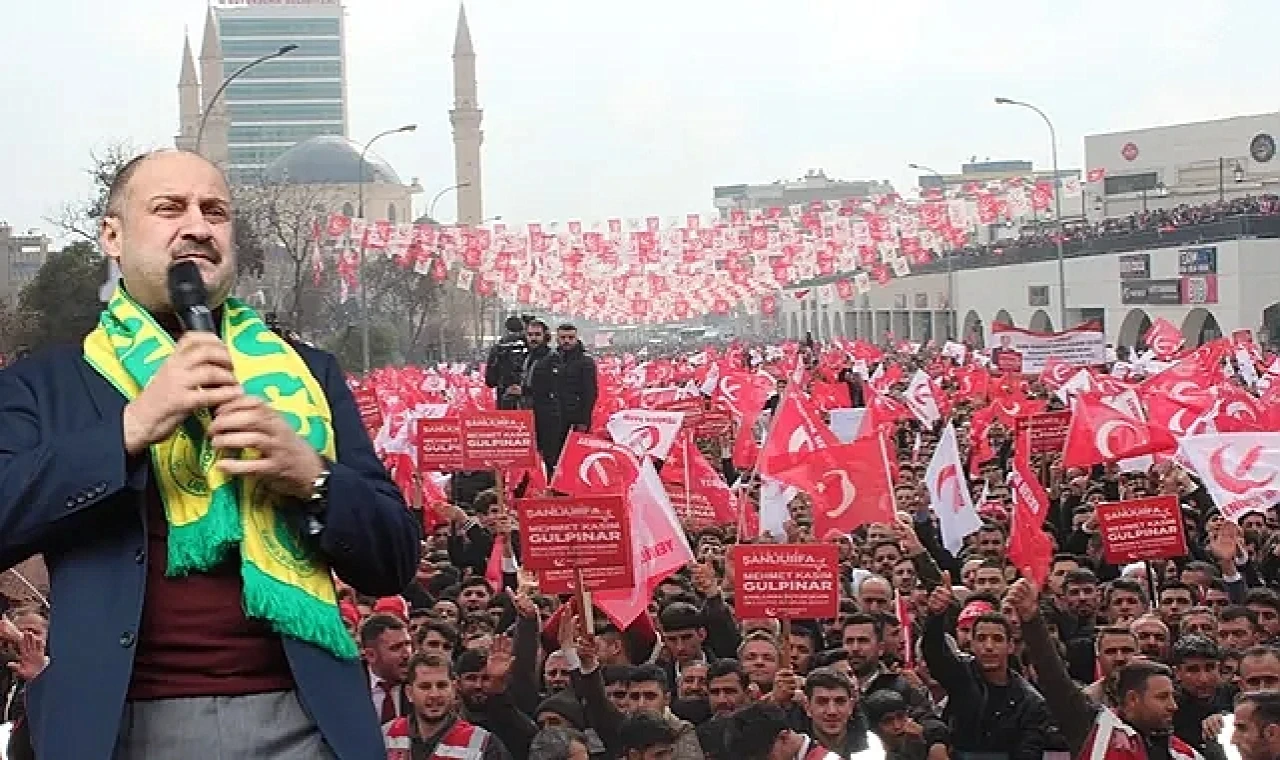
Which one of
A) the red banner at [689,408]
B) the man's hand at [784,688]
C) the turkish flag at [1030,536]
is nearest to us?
the man's hand at [784,688]

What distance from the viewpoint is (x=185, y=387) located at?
2.62 m

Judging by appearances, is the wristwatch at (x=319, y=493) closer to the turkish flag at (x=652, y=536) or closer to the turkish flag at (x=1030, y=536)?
the turkish flag at (x=652, y=536)

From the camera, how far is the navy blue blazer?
270 centimetres

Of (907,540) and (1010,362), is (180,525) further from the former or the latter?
(1010,362)

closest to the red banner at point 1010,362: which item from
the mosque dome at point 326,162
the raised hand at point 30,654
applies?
the raised hand at point 30,654

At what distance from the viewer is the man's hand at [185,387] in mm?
2613

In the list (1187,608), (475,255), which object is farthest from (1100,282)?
(1187,608)

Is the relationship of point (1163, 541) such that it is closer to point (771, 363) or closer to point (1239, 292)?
point (771, 363)

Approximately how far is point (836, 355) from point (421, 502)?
23724 mm

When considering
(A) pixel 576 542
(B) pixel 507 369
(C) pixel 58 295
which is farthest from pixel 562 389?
(C) pixel 58 295

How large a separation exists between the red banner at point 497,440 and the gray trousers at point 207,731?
12.4m

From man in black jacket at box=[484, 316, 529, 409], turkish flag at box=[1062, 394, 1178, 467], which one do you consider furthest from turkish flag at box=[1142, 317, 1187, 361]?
turkish flag at box=[1062, 394, 1178, 467]

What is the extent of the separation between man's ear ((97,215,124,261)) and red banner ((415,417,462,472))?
1308 cm

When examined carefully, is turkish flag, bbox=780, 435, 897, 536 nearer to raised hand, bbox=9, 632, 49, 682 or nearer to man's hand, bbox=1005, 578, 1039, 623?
man's hand, bbox=1005, 578, 1039, 623
